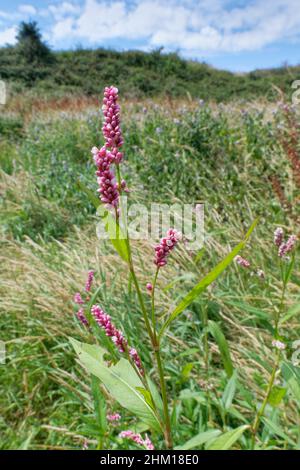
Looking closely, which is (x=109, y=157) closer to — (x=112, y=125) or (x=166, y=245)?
(x=112, y=125)

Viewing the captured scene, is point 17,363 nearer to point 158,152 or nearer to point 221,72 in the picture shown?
point 158,152

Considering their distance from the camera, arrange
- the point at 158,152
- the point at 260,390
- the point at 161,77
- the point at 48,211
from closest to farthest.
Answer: the point at 260,390 < the point at 48,211 < the point at 158,152 < the point at 161,77

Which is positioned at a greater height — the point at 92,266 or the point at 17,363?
the point at 92,266

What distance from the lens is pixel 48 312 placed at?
7.68 ft

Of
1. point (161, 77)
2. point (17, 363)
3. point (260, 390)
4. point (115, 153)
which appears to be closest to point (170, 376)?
point (260, 390)

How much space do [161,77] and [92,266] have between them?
20.4m

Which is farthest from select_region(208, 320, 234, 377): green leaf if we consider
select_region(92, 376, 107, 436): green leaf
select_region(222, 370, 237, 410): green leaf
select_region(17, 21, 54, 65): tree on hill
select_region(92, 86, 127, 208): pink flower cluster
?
select_region(17, 21, 54, 65): tree on hill

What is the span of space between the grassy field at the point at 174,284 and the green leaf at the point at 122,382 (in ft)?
0.91

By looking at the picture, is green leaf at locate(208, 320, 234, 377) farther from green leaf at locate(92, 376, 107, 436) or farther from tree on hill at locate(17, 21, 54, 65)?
tree on hill at locate(17, 21, 54, 65)

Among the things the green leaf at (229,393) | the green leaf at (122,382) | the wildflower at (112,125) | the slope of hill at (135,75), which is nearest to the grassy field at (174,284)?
the green leaf at (229,393)

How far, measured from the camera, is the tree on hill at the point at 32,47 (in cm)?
2070

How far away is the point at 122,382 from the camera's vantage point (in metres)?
0.71

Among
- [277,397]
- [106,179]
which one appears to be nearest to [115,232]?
[106,179]

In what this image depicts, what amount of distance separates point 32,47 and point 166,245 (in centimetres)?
2347
